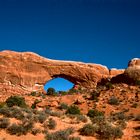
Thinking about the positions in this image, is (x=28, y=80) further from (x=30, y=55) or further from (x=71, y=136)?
(x=71, y=136)

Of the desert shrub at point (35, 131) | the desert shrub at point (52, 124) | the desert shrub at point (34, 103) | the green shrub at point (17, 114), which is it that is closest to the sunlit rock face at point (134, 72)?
the desert shrub at point (34, 103)

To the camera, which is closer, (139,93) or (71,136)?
(71,136)

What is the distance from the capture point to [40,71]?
165 feet

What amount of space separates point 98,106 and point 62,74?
62.8ft

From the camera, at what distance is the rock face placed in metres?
48.4

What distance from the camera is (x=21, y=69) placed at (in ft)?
161

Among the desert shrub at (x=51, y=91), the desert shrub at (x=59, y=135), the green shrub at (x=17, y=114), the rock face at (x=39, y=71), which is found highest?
the rock face at (x=39, y=71)

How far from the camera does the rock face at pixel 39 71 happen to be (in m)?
48.4

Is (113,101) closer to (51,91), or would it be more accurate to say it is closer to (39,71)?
(51,91)

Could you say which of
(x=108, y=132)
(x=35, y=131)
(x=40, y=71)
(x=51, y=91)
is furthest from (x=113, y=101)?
(x=40, y=71)

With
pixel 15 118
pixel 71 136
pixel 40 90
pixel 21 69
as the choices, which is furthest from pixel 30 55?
pixel 71 136

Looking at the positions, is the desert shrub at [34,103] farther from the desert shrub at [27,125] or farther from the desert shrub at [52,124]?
the desert shrub at [27,125]

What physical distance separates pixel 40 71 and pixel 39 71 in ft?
0.58

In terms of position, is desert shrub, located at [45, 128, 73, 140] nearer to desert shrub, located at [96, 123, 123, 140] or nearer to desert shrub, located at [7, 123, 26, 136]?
desert shrub, located at [7, 123, 26, 136]
